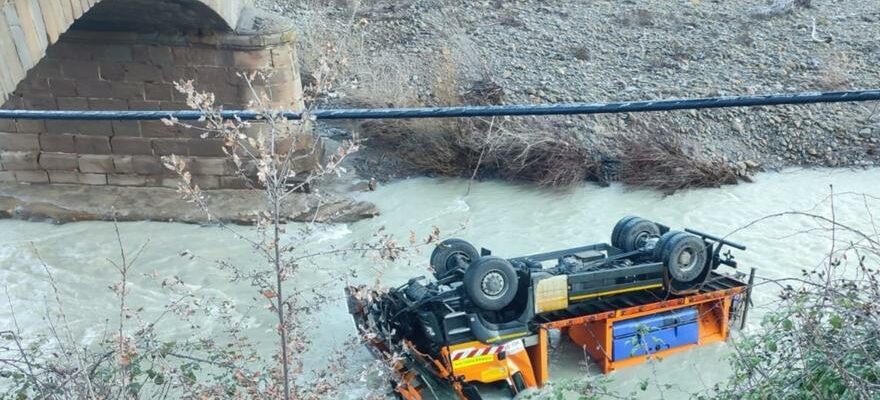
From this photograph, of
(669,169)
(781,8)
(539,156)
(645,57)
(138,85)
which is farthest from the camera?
(781,8)

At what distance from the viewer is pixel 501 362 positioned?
7156 millimetres

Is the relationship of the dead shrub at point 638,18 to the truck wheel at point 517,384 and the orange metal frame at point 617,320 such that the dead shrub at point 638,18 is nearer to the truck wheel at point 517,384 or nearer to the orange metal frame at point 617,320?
the orange metal frame at point 617,320

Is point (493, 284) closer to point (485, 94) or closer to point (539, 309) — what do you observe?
point (539, 309)

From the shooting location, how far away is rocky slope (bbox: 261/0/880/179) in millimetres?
14602

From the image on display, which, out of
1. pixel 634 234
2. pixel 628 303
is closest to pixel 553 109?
pixel 628 303

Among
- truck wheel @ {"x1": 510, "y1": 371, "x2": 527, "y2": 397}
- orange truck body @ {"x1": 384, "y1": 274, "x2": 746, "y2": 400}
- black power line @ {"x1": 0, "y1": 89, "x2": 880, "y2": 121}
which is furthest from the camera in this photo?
truck wheel @ {"x1": 510, "y1": 371, "x2": 527, "y2": 397}

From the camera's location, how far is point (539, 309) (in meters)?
7.26

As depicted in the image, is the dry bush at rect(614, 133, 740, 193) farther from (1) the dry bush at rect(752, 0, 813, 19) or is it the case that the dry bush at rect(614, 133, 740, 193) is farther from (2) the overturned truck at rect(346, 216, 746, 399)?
(1) the dry bush at rect(752, 0, 813, 19)

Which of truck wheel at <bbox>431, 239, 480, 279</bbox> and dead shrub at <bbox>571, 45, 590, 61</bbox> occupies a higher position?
dead shrub at <bbox>571, 45, 590, 61</bbox>

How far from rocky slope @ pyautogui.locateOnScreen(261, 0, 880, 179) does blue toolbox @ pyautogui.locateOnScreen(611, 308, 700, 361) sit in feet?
21.7

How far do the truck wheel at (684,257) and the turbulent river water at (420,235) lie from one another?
136cm

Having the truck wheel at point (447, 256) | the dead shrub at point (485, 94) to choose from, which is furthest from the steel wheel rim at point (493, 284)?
the dead shrub at point (485, 94)

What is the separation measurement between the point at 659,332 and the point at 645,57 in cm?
1042

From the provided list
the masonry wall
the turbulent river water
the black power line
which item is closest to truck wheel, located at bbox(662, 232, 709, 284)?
the turbulent river water
